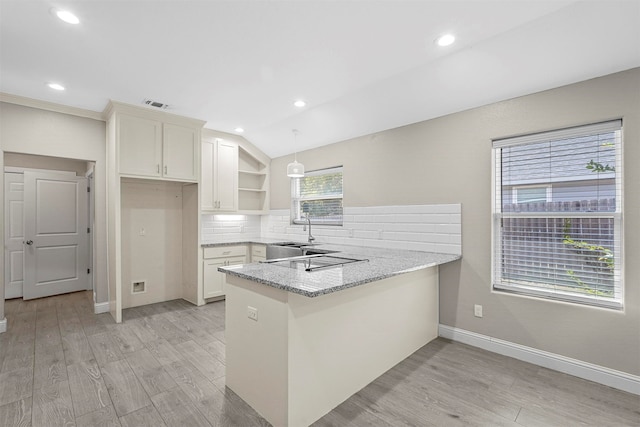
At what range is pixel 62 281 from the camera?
4.85m

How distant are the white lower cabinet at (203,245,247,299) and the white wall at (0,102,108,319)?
4.14 ft

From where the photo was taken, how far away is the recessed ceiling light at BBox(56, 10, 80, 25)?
1.96m

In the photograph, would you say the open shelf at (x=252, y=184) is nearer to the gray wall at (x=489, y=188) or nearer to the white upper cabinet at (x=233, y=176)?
the white upper cabinet at (x=233, y=176)

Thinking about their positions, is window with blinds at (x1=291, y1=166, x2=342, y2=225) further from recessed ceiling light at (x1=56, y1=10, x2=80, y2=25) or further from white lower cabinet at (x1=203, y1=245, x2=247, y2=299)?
recessed ceiling light at (x1=56, y1=10, x2=80, y2=25)

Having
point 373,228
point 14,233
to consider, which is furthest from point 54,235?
point 373,228

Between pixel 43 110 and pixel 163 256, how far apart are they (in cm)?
226

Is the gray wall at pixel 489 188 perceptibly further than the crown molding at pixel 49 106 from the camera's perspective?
No

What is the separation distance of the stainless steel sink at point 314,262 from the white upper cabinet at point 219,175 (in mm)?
2318

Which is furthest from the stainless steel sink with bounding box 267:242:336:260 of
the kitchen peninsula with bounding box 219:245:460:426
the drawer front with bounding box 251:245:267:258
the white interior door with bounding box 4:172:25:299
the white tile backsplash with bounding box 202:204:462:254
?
the white interior door with bounding box 4:172:25:299

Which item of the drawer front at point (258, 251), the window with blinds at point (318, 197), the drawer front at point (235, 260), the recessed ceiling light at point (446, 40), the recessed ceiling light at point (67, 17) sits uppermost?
the recessed ceiling light at point (67, 17)

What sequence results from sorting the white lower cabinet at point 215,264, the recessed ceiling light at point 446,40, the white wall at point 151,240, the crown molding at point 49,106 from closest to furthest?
the recessed ceiling light at point 446,40, the crown molding at point 49,106, the white wall at point 151,240, the white lower cabinet at point 215,264

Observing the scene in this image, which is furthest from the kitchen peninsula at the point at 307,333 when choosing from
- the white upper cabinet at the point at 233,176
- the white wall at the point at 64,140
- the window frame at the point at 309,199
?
the white wall at the point at 64,140

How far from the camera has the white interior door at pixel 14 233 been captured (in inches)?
176

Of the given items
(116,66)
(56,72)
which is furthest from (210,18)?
(56,72)
